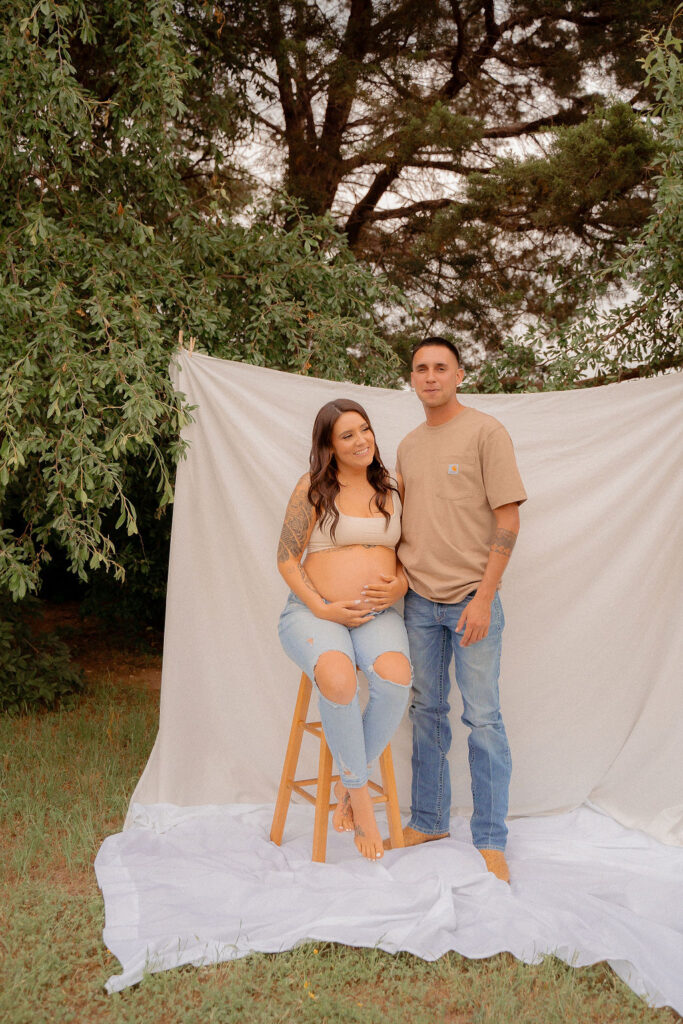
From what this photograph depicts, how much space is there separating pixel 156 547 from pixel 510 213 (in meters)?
3.34

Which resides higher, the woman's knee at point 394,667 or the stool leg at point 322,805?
the woman's knee at point 394,667

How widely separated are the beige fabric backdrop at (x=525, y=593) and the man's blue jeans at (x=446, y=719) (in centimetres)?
35

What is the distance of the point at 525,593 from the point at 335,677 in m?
1.04

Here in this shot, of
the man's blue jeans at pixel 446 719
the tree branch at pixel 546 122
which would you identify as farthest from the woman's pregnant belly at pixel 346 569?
the tree branch at pixel 546 122

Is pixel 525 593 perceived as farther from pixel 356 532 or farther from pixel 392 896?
pixel 392 896

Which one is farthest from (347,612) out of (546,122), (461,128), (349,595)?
(546,122)

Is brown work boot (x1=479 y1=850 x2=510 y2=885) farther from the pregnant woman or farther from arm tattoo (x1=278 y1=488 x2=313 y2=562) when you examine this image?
arm tattoo (x1=278 y1=488 x2=313 y2=562)

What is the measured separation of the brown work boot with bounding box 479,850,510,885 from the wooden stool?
0.98 ft

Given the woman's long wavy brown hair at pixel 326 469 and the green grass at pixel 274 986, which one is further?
the woman's long wavy brown hair at pixel 326 469

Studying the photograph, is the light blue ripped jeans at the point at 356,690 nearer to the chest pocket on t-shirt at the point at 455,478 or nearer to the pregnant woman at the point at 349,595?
the pregnant woman at the point at 349,595

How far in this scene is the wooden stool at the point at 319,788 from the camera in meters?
2.80

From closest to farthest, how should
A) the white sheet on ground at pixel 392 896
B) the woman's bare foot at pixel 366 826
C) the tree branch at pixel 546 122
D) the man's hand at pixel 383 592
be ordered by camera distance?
the white sheet on ground at pixel 392 896
the woman's bare foot at pixel 366 826
the man's hand at pixel 383 592
the tree branch at pixel 546 122

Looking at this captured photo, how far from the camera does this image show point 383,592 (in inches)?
113

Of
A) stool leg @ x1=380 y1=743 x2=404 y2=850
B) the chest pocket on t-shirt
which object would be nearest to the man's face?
the chest pocket on t-shirt
